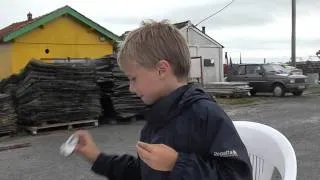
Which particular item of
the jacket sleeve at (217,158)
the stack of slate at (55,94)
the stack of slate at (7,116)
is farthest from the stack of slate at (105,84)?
the jacket sleeve at (217,158)

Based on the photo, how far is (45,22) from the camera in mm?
22266

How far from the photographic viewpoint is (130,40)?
215 centimetres

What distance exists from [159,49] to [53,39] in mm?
21344

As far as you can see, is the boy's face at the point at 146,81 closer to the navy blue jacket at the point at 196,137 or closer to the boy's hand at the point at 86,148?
the navy blue jacket at the point at 196,137

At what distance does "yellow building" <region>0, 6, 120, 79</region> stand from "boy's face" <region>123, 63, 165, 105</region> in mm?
19831

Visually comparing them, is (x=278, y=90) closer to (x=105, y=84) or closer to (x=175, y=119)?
(x=105, y=84)

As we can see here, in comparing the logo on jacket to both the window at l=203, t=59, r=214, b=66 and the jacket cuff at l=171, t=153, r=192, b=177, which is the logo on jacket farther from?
the window at l=203, t=59, r=214, b=66

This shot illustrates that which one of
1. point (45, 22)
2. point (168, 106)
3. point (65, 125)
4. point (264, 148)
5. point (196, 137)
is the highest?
point (45, 22)

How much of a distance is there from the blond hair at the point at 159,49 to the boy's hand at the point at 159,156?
33 centimetres

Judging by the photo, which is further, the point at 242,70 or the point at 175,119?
the point at 242,70

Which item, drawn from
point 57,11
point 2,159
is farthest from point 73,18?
point 2,159

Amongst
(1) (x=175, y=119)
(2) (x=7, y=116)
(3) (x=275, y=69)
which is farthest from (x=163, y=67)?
(3) (x=275, y=69)

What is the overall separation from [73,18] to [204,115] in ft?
71.9

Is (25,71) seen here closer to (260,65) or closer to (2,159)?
(2,159)
